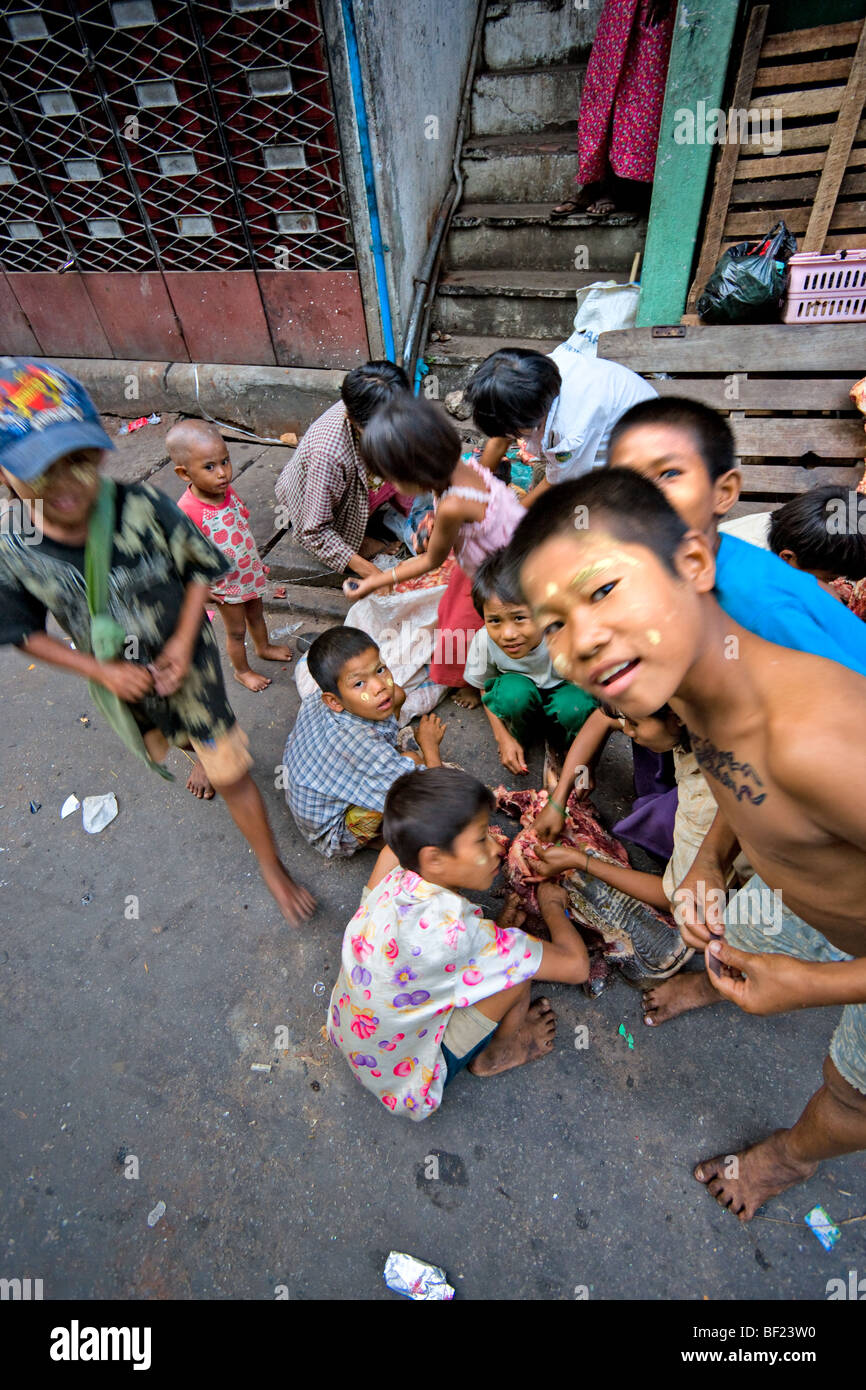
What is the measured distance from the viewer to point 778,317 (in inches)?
142

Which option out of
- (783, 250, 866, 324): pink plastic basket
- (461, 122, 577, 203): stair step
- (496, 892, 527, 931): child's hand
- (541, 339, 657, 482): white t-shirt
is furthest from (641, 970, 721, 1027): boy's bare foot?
(461, 122, 577, 203): stair step

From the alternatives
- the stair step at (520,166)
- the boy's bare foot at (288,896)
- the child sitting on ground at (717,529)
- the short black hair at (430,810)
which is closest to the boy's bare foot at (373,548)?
the boy's bare foot at (288,896)

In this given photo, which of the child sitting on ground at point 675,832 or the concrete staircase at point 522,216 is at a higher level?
the concrete staircase at point 522,216

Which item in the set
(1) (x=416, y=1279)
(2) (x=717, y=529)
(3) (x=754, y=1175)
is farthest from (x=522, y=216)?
(1) (x=416, y=1279)

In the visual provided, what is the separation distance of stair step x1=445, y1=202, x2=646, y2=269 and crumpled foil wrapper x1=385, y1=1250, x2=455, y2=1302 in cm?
541

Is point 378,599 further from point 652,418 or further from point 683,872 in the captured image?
point 683,872

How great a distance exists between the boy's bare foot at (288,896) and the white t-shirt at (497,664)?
3.91 feet

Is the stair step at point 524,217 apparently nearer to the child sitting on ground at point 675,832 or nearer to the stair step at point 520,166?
the stair step at point 520,166

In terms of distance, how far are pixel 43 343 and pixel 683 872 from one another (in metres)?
6.79

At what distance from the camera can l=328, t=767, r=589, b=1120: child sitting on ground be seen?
1595 millimetres

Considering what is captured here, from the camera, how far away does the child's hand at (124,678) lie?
1.85m

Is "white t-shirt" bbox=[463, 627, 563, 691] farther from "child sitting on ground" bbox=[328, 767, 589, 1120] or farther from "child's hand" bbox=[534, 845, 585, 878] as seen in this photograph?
"child sitting on ground" bbox=[328, 767, 589, 1120]

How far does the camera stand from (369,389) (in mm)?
2852
